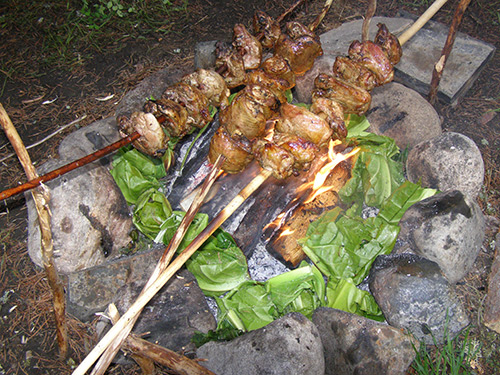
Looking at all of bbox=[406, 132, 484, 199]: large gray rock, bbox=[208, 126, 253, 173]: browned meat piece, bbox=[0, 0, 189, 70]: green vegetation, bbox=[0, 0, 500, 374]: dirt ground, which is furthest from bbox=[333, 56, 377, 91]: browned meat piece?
bbox=[0, 0, 189, 70]: green vegetation

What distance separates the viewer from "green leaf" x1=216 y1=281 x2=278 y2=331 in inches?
135

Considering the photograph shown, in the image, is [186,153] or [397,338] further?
[186,153]

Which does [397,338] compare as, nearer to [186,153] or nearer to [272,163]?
[272,163]

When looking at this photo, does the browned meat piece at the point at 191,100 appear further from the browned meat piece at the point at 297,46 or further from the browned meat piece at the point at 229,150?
the browned meat piece at the point at 297,46

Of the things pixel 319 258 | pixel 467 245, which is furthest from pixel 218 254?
pixel 467 245

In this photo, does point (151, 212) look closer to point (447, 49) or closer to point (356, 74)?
point (356, 74)

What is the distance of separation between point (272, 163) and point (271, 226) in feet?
2.51

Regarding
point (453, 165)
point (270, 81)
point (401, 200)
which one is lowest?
point (401, 200)

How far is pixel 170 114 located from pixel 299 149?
3.67 ft

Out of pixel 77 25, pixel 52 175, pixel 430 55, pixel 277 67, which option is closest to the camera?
pixel 52 175

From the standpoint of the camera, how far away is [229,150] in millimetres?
3449

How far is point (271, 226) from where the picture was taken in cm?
377

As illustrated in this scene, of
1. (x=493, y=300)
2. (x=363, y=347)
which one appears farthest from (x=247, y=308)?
(x=493, y=300)

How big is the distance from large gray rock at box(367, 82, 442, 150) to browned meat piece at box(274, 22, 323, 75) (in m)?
0.99
